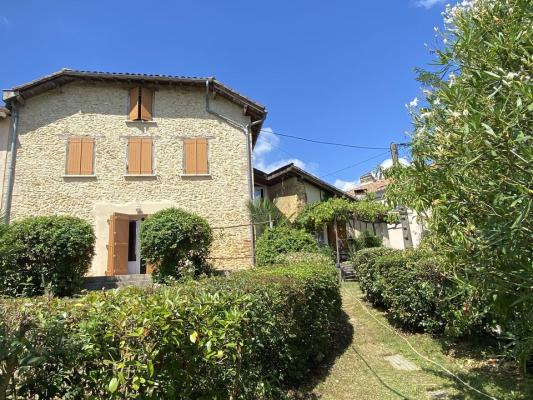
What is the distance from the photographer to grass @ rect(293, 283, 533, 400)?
194 inches

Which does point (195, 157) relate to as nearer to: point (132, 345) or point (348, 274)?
point (348, 274)

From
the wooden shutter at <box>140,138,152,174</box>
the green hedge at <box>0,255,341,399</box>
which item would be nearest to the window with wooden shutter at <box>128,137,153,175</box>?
the wooden shutter at <box>140,138,152,174</box>

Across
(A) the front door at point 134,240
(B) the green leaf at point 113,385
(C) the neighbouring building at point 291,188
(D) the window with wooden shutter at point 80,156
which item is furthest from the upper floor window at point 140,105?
(B) the green leaf at point 113,385

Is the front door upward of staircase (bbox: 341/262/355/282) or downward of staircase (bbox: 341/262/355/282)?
upward

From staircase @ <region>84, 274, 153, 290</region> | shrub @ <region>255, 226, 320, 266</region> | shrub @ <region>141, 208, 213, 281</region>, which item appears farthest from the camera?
shrub @ <region>255, 226, 320, 266</region>

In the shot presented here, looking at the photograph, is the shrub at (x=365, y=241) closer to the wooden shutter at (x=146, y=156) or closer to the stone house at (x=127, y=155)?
the stone house at (x=127, y=155)

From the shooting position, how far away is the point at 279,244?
12656 millimetres

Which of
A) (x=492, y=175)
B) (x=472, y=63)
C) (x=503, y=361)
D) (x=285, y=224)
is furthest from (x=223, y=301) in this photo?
(x=285, y=224)

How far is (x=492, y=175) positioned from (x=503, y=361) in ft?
16.5

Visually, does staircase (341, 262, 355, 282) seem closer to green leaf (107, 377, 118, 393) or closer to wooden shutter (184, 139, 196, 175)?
wooden shutter (184, 139, 196, 175)

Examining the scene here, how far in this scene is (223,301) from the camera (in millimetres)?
3010

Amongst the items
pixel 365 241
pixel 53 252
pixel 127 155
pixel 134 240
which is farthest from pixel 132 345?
pixel 365 241

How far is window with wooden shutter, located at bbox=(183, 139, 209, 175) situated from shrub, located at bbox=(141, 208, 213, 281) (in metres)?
3.58

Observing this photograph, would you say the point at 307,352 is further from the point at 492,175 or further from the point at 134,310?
the point at 492,175
